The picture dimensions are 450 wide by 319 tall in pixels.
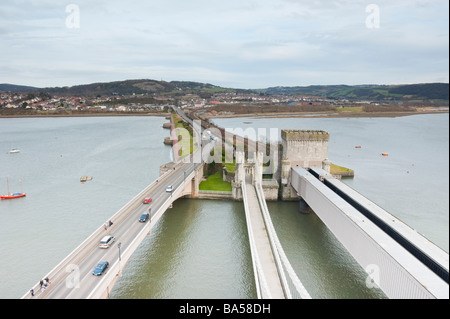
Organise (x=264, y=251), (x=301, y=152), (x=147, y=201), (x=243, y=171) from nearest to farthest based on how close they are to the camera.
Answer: (x=264, y=251) → (x=147, y=201) → (x=243, y=171) → (x=301, y=152)

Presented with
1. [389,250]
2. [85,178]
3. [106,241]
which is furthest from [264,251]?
[85,178]

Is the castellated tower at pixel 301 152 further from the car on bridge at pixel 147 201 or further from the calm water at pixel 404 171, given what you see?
the car on bridge at pixel 147 201

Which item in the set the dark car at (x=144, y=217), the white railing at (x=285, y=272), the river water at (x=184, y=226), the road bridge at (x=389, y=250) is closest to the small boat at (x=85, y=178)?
the river water at (x=184, y=226)

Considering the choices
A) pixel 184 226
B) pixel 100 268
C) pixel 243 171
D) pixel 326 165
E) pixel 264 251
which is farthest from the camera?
pixel 243 171

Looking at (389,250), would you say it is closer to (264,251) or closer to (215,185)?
(264,251)

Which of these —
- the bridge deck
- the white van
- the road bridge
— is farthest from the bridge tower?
the white van
